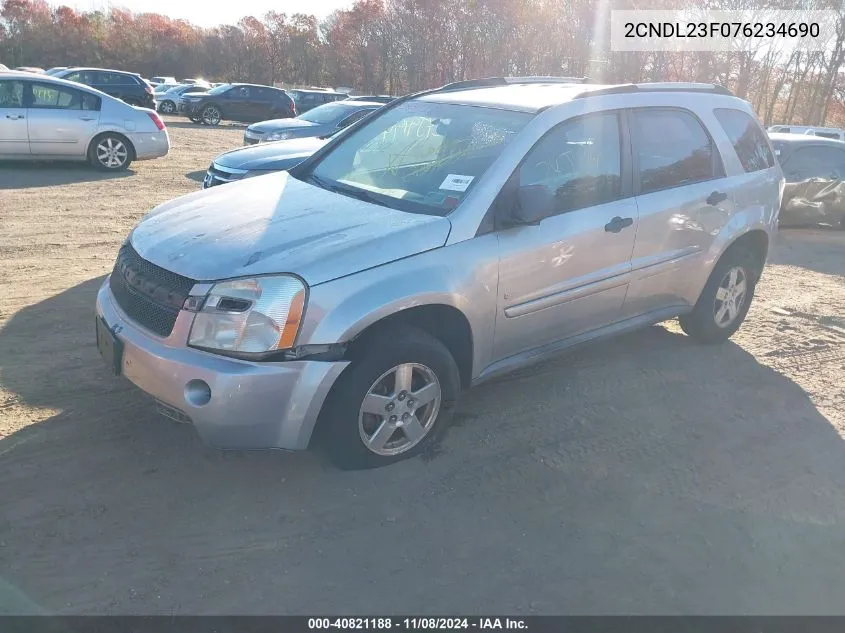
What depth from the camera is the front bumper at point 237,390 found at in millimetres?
3188

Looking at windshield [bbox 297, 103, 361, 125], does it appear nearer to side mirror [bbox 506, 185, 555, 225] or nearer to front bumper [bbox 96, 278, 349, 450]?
side mirror [bbox 506, 185, 555, 225]

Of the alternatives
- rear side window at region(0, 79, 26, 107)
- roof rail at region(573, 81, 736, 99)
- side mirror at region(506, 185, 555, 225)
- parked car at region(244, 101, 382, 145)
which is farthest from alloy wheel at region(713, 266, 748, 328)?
rear side window at region(0, 79, 26, 107)

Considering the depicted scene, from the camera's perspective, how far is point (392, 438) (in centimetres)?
372

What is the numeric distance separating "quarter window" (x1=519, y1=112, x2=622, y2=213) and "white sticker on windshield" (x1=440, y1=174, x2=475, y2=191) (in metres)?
0.29

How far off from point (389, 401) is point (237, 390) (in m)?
0.76

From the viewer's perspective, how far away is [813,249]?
9531mm

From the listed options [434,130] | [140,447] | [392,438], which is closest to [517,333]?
[392,438]

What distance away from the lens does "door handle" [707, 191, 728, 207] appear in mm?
5031

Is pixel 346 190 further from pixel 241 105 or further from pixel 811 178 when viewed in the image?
pixel 241 105

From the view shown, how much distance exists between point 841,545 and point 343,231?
106 inches

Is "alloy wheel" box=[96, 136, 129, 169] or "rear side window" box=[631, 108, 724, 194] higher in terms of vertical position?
"rear side window" box=[631, 108, 724, 194]

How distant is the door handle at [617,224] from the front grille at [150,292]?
2388 mm
